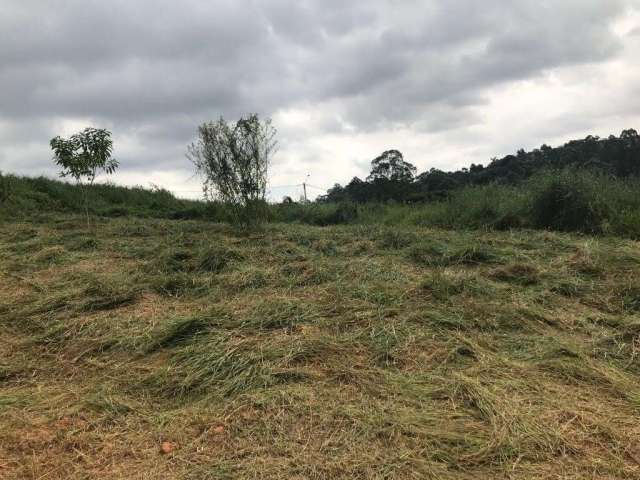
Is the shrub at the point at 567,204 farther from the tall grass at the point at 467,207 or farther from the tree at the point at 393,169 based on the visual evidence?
the tree at the point at 393,169

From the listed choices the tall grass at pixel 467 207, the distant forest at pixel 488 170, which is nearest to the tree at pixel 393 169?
the distant forest at pixel 488 170

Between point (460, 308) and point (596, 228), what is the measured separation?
5074mm

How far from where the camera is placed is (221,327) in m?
3.38

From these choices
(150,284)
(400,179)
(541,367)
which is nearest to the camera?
(541,367)

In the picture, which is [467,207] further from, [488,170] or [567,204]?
[488,170]

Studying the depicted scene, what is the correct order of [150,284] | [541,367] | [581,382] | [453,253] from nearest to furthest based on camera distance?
[581,382], [541,367], [150,284], [453,253]

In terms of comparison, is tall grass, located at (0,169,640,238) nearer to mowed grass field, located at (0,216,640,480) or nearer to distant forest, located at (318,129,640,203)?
distant forest, located at (318,129,640,203)

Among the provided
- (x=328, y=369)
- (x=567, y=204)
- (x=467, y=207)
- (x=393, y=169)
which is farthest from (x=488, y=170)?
(x=328, y=369)

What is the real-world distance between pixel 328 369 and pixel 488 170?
16.9m

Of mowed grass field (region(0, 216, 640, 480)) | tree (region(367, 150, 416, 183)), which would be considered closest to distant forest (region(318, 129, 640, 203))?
tree (region(367, 150, 416, 183))

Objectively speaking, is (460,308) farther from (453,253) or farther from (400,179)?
(400,179)

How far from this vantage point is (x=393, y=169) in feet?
67.1

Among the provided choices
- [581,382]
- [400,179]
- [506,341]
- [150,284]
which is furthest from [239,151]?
[400,179]

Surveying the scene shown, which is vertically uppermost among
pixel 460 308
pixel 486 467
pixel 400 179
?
pixel 400 179
